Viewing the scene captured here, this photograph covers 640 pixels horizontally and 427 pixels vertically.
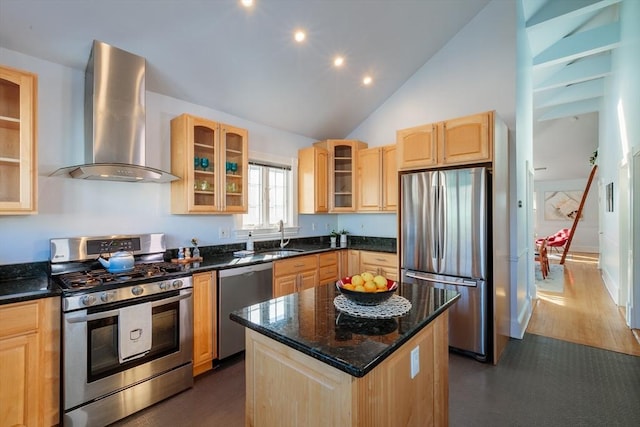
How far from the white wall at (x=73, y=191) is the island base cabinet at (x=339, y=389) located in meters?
2.01

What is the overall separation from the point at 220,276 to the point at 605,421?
9.79ft

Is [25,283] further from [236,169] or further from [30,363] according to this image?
[236,169]

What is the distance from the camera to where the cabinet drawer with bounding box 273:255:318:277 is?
10.5ft

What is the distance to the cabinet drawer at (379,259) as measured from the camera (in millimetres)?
3684

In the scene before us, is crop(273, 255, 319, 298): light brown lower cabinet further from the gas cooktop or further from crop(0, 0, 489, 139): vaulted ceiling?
crop(0, 0, 489, 139): vaulted ceiling

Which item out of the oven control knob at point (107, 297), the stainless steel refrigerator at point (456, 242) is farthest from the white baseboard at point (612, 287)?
the oven control knob at point (107, 297)

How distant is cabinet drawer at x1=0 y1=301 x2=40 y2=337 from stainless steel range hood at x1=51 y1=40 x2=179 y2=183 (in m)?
0.99

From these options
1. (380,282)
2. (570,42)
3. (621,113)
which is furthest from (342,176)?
(621,113)

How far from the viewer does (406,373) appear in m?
1.30

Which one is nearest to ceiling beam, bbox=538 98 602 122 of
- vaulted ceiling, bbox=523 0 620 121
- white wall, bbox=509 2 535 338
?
vaulted ceiling, bbox=523 0 620 121

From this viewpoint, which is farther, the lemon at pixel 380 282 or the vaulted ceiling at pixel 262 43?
the vaulted ceiling at pixel 262 43

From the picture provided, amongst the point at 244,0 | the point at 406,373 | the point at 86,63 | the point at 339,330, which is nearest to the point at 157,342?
the point at 339,330

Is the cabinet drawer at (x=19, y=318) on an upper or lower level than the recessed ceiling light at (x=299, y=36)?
lower

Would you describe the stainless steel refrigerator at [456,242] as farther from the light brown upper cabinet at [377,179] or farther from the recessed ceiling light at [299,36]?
the recessed ceiling light at [299,36]
